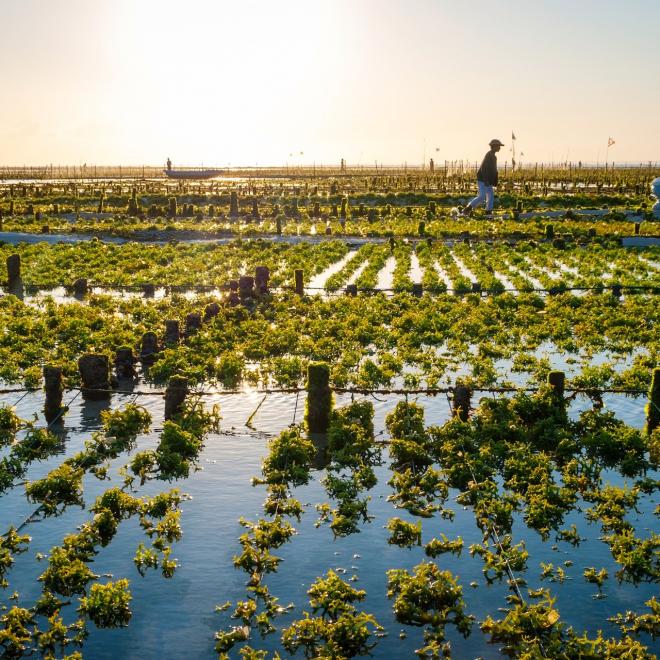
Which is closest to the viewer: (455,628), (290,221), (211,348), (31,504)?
(455,628)

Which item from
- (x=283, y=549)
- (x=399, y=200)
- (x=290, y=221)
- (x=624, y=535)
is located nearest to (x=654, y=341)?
(x=624, y=535)

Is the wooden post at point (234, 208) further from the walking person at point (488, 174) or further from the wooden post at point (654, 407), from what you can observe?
the wooden post at point (654, 407)

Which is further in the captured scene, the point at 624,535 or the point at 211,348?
the point at 211,348

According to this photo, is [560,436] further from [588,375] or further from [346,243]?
[346,243]

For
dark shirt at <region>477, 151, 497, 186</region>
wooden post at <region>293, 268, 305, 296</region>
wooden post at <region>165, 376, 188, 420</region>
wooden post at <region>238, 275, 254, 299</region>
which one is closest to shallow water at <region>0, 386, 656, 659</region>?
wooden post at <region>165, 376, 188, 420</region>

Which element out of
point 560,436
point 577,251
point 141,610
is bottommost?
point 141,610

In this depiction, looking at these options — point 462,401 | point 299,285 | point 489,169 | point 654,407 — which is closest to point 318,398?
point 462,401

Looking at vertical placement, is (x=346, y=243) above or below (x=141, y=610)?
→ above
